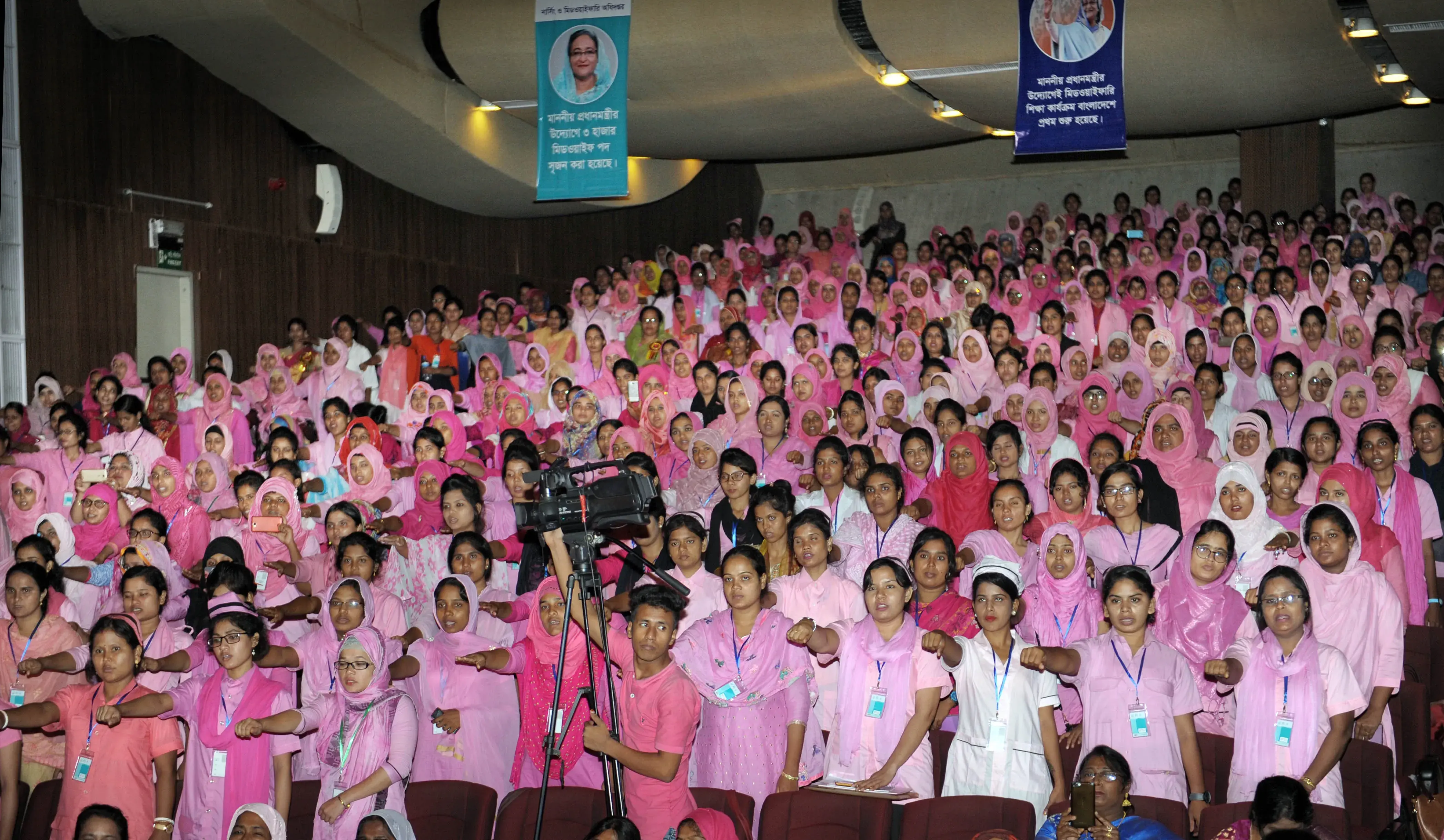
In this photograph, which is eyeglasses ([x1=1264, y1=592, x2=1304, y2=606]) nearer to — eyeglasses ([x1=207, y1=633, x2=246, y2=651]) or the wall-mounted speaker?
eyeglasses ([x1=207, y1=633, x2=246, y2=651])

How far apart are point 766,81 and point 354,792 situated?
25.3 feet

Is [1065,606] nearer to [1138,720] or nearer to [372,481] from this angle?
[1138,720]

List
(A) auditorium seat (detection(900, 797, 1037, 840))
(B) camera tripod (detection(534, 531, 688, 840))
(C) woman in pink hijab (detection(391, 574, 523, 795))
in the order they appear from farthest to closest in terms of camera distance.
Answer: (C) woman in pink hijab (detection(391, 574, 523, 795))
(A) auditorium seat (detection(900, 797, 1037, 840))
(B) camera tripod (detection(534, 531, 688, 840))

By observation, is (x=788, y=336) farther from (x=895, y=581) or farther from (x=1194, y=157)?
(x=1194, y=157)

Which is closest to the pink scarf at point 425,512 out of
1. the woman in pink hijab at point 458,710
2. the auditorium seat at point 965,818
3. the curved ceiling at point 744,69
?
the woman in pink hijab at point 458,710

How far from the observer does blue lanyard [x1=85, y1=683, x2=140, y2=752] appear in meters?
4.59

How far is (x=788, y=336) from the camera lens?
34.1 ft

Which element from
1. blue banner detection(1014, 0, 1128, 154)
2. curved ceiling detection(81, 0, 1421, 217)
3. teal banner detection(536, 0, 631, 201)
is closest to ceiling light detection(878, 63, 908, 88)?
curved ceiling detection(81, 0, 1421, 217)

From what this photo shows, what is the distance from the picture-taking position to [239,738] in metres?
4.59

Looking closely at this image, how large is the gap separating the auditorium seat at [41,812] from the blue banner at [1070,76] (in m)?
6.88

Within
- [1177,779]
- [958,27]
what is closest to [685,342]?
[958,27]

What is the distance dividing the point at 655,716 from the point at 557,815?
0.41 meters

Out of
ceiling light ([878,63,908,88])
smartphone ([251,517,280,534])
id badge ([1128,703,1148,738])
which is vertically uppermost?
ceiling light ([878,63,908,88])

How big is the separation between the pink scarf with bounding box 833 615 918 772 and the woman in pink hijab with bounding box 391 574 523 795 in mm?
1246
